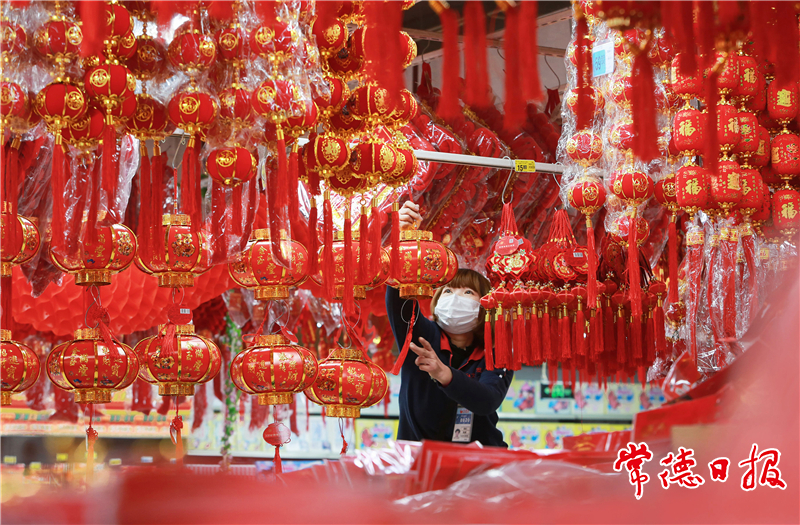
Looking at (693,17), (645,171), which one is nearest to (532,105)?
(645,171)

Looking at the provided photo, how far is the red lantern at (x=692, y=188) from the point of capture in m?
1.96

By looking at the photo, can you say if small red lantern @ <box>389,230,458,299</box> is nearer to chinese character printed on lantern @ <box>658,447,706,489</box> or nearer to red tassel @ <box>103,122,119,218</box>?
red tassel @ <box>103,122,119,218</box>

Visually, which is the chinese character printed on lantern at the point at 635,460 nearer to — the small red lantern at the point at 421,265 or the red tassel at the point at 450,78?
the red tassel at the point at 450,78

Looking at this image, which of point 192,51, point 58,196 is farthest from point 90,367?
point 192,51

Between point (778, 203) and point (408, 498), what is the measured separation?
1377 millimetres

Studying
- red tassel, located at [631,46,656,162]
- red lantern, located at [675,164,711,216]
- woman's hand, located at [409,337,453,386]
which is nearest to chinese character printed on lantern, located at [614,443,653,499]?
red tassel, located at [631,46,656,162]

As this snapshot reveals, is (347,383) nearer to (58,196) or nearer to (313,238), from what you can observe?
(313,238)

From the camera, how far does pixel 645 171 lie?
7.37ft

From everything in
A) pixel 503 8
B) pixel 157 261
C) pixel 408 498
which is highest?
pixel 503 8

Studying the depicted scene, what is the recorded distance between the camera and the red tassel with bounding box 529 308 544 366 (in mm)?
2553

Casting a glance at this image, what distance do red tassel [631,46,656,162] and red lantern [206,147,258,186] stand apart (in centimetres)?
77

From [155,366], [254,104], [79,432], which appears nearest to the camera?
[254,104]

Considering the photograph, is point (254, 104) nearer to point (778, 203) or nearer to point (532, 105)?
point (778, 203)

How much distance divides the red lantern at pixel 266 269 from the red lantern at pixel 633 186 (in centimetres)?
88
